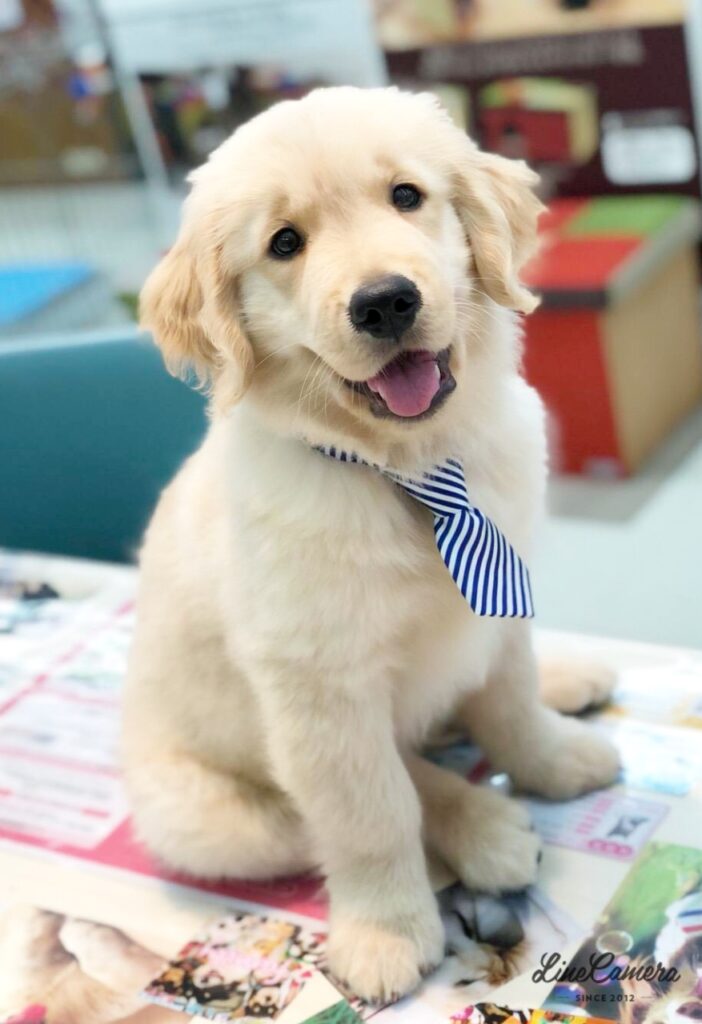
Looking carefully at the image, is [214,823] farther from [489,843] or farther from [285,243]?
[285,243]

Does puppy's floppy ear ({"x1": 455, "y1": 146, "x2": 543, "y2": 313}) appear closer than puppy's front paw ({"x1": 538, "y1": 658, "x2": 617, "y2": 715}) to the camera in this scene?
Yes

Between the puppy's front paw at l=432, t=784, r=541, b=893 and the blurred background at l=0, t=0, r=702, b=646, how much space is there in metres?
0.69

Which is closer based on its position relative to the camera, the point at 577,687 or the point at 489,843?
the point at 489,843

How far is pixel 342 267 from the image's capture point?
0.96m

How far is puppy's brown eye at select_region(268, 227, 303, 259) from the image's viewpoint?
1012mm

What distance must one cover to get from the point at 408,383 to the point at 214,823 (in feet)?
1.66

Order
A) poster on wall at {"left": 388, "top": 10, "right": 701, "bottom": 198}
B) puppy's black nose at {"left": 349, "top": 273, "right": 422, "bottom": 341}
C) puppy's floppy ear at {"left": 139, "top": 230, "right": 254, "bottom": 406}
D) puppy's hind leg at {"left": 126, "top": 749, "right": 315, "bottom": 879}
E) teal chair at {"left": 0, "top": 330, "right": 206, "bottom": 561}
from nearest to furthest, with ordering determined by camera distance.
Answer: puppy's black nose at {"left": 349, "top": 273, "right": 422, "bottom": 341}
puppy's floppy ear at {"left": 139, "top": 230, "right": 254, "bottom": 406}
puppy's hind leg at {"left": 126, "top": 749, "right": 315, "bottom": 879}
teal chair at {"left": 0, "top": 330, "right": 206, "bottom": 561}
poster on wall at {"left": 388, "top": 10, "right": 701, "bottom": 198}

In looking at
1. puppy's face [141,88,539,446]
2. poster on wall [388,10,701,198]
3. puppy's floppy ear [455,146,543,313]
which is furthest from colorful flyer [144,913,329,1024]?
poster on wall [388,10,701,198]

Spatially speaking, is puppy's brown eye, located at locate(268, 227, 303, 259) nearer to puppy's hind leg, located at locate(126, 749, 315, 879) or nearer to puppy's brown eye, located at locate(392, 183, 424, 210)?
puppy's brown eye, located at locate(392, 183, 424, 210)

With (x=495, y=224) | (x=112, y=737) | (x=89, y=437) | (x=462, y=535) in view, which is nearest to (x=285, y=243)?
(x=495, y=224)

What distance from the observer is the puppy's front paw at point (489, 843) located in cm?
109

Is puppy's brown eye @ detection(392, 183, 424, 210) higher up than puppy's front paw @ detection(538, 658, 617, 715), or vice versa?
puppy's brown eye @ detection(392, 183, 424, 210)

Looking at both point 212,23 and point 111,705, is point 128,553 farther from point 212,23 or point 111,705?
point 212,23

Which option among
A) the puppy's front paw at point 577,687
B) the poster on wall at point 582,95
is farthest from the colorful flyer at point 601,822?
the poster on wall at point 582,95
